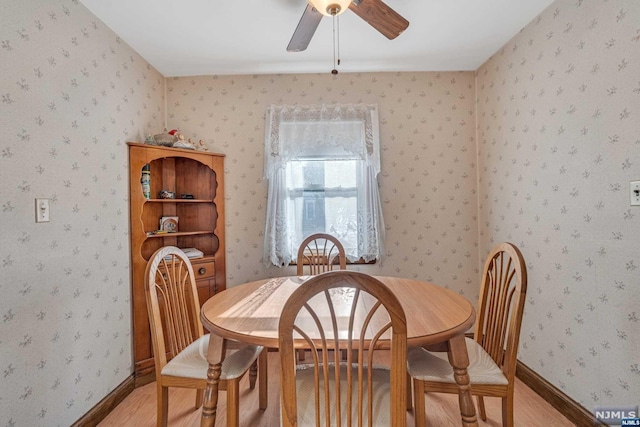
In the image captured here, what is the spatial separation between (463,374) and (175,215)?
7.78 ft

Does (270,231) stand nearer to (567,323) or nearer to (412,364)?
(412,364)

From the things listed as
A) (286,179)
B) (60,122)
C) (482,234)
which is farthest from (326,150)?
(60,122)

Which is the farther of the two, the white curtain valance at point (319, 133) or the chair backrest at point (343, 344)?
the white curtain valance at point (319, 133)

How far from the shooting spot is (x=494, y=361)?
53.5 inches

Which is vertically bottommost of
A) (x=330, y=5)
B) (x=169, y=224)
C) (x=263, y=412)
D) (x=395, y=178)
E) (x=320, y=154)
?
(x=263, y=412)

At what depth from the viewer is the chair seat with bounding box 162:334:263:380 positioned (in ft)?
4.30

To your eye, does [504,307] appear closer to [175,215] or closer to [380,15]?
Result: [380,15]

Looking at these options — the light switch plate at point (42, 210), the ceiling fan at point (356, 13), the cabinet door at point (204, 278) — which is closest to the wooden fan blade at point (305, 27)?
the ceiling fan at point (356, 13)

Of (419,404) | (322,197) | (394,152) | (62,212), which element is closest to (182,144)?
(62,212)

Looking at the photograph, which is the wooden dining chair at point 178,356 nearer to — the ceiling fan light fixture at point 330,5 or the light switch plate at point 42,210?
the light switch plate at point 42,210

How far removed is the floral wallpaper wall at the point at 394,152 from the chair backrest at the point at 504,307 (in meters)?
0.98

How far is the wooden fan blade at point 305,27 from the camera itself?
4.53 ft

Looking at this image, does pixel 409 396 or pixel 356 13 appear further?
pixel 409 396

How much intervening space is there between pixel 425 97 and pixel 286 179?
1.43 m
